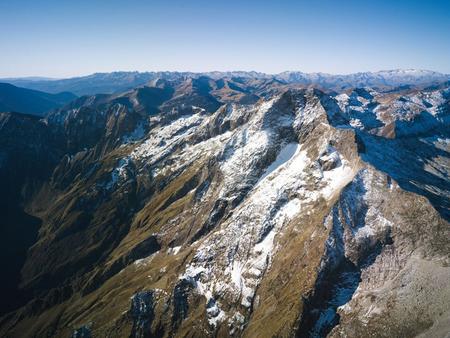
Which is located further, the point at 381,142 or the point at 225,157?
the point at 225,157

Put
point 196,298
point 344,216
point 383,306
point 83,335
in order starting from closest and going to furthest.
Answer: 1. point 383,306
2. point 344,216
3. point 196,298
4. point 83,335

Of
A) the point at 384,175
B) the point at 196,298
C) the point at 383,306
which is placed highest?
the point at 384,175

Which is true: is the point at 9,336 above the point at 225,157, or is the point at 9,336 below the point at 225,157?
below

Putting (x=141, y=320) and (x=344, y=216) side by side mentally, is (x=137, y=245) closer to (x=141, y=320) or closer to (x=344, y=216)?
(x=141, y=320)

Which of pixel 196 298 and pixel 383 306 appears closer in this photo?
pixel 383 306

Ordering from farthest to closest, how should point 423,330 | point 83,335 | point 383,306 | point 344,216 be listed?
1. point 83,335
2. point 344,216
3. point 383,306
4. point 423,330

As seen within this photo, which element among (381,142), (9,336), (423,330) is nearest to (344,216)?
(423,330)

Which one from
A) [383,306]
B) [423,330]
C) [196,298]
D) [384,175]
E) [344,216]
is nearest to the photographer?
[423,330]

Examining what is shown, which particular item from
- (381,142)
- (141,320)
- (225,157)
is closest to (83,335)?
(141,320)

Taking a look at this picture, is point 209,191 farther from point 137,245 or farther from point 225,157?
point 137,245
